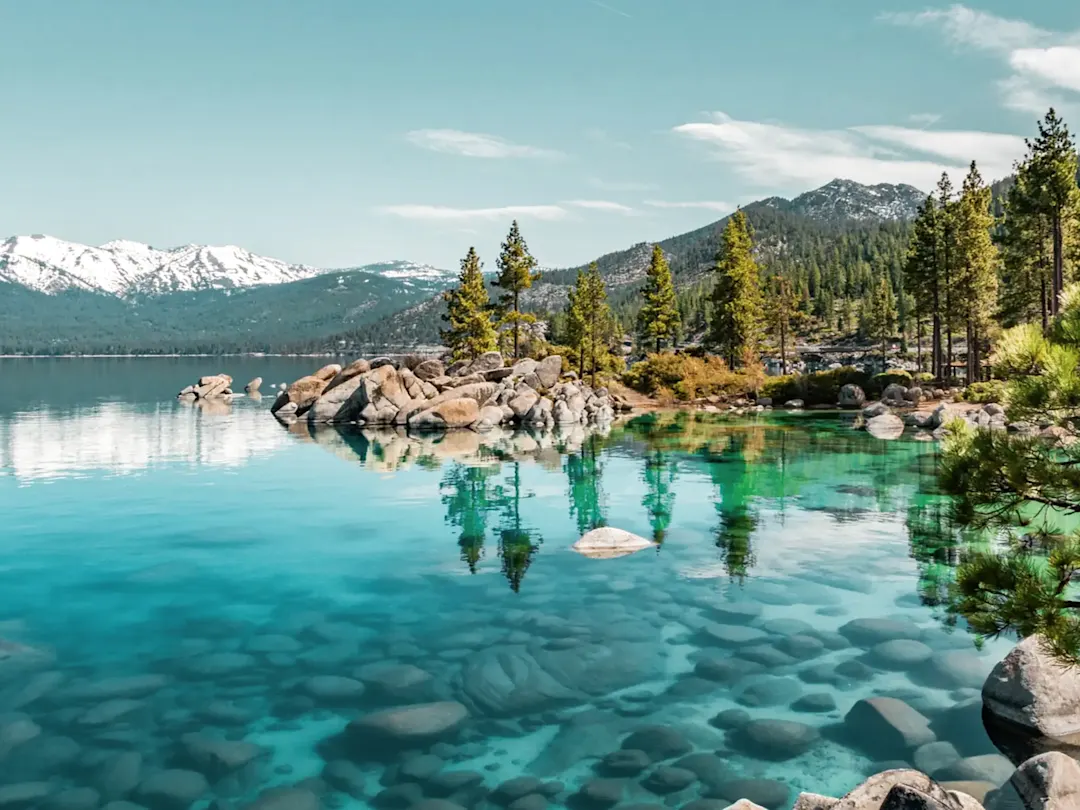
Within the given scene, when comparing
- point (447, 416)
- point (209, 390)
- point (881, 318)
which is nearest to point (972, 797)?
point (447, 416)

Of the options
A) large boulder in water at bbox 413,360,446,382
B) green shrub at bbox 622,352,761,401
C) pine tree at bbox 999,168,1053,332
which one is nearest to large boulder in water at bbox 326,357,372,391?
large boulder in water at bbox 413,360,446,382

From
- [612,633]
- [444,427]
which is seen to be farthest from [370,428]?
[612,633]

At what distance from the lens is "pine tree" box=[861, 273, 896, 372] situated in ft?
420

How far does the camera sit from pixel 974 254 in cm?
6444

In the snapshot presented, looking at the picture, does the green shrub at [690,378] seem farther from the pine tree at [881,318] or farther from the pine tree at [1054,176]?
the pine tree at [881,318]

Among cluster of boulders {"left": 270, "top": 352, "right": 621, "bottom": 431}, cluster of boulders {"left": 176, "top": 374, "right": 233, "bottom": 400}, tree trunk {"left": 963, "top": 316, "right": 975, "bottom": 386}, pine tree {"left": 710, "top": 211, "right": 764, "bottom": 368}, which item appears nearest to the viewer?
cluster of boulders {"left": 270, "top": 352, "right": 621, "bottom": 431}

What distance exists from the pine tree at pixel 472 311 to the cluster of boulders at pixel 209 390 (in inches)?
1364

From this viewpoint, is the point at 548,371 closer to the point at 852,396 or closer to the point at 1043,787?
the point at 852,396

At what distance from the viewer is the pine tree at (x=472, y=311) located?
7925 centimetres

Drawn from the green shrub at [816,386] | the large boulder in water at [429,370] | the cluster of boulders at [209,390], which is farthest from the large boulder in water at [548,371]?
the cluster of boulders at [209,390]

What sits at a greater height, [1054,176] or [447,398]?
[1054,176]

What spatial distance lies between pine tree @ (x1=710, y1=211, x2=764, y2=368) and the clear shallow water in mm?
48958

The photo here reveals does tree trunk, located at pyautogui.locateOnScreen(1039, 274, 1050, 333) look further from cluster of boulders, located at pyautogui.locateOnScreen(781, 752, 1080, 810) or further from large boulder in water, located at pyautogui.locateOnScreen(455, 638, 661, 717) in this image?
cluster of boulders, located at pyautogui.locateOnScreen(781, 752, 1080, 810)

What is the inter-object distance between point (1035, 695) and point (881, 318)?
13059 cm
